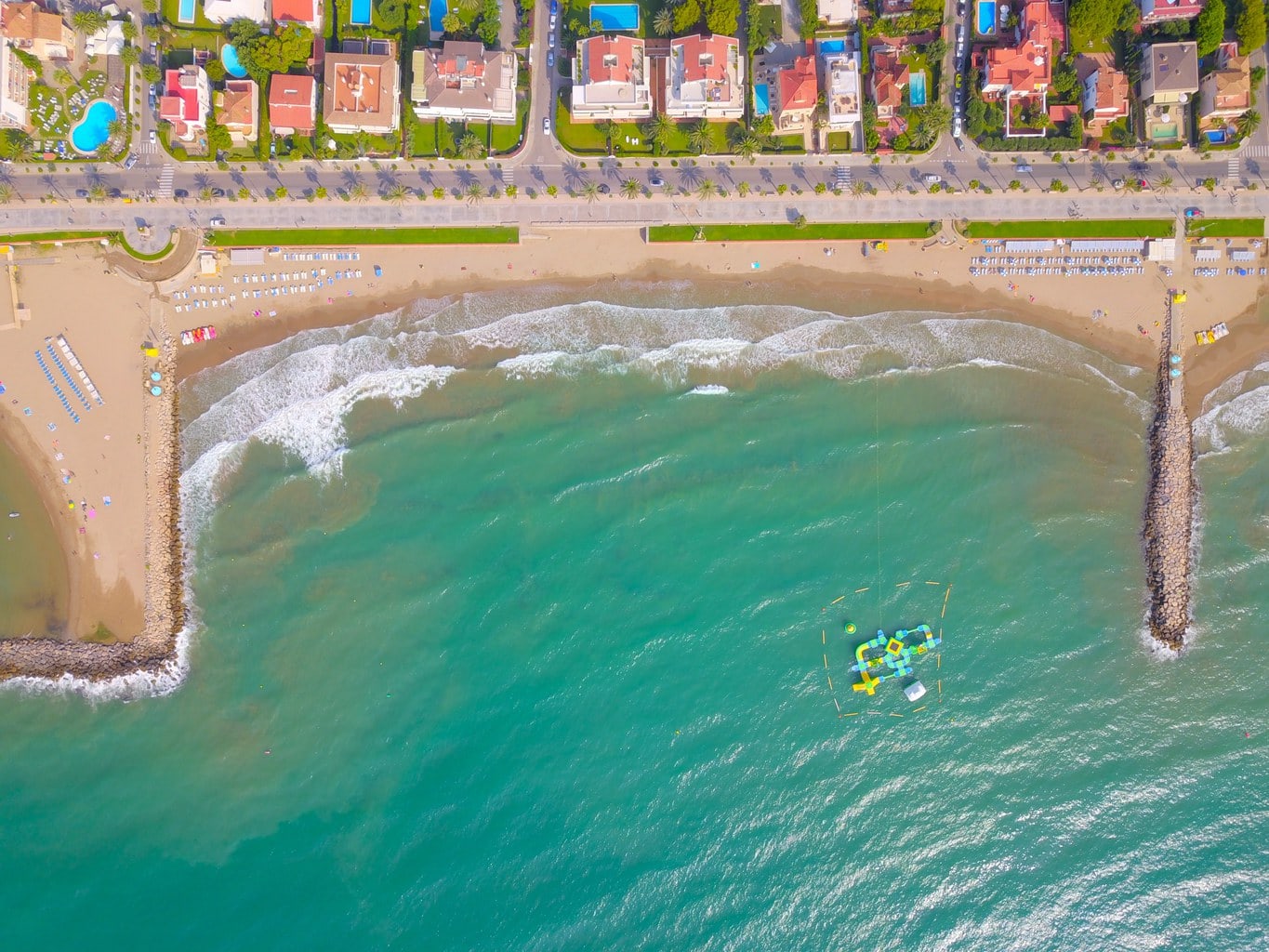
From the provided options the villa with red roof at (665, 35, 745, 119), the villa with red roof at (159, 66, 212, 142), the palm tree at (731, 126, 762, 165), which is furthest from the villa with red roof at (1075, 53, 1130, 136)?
the villa with red roof at (159, 66, 212, 142)

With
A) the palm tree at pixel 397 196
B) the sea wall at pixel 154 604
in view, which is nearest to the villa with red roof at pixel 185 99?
the palm tree at pixel 397 196

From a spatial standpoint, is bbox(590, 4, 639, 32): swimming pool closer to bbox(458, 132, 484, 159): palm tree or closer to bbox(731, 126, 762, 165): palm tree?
bbox(731, 126, 762, 165): palm tree

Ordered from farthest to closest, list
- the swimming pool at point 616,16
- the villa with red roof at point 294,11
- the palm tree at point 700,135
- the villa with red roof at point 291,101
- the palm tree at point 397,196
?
1. the swimming pool at point 616,16
2. the palm tree at point 397,196
3. the palm tree at point 700,135
4. the villa with red roof at point 294,11
5. the villa with red roof at point 291,101

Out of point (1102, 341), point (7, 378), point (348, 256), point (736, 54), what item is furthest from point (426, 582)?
point (1102, 341)

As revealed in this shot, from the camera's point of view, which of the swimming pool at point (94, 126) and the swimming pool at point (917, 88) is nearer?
the swimming pool at point (94, 126)

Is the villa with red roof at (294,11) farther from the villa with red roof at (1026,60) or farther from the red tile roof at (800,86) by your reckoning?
the villa with red roof at (1026,60)

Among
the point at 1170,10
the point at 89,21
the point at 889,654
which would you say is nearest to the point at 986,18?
the point at 1170,10
